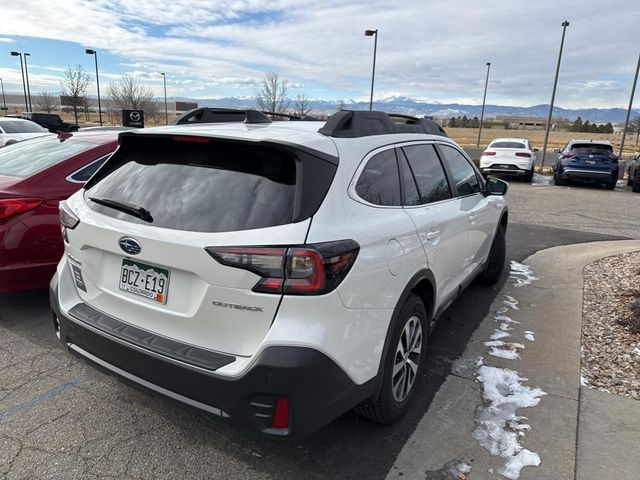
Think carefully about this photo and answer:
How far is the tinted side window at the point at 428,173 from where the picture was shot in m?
3.35

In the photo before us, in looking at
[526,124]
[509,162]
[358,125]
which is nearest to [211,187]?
[358,125]

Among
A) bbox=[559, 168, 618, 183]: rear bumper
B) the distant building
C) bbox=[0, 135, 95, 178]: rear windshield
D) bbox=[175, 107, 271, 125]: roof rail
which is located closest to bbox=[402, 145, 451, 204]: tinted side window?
bbox=[175, 107, 271, 125]: roof rail

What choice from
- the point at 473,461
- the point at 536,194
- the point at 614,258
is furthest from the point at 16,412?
the point at 536,194

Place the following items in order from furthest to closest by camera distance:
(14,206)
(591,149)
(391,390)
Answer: (591,149) < (14,206) < (391,390)

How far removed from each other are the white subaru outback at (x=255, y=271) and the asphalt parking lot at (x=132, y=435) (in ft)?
0.85

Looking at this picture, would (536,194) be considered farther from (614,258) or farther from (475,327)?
(475,327)

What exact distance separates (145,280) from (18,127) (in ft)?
58.6

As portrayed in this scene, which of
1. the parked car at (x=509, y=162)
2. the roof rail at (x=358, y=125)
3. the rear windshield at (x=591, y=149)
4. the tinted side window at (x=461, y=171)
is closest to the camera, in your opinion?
the roof rail at (x=358, y=125)

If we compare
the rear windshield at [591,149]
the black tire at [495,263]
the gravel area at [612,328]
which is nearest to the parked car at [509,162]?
the rear windshield at [591,149]

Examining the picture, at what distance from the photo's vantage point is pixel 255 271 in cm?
211

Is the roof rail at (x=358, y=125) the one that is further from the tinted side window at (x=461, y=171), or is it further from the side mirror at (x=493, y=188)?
the side mirror at (x=493, y=188)

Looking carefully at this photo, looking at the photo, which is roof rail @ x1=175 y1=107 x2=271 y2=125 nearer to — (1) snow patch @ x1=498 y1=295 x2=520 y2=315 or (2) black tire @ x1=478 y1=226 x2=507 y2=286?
(2) black tire @ x1=478 y1=226 x2=507 y2=286

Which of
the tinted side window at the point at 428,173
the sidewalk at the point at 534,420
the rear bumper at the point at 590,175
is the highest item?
the tinted side window at the point at 428,173

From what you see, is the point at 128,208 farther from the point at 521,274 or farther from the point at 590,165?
the point at 590,165
